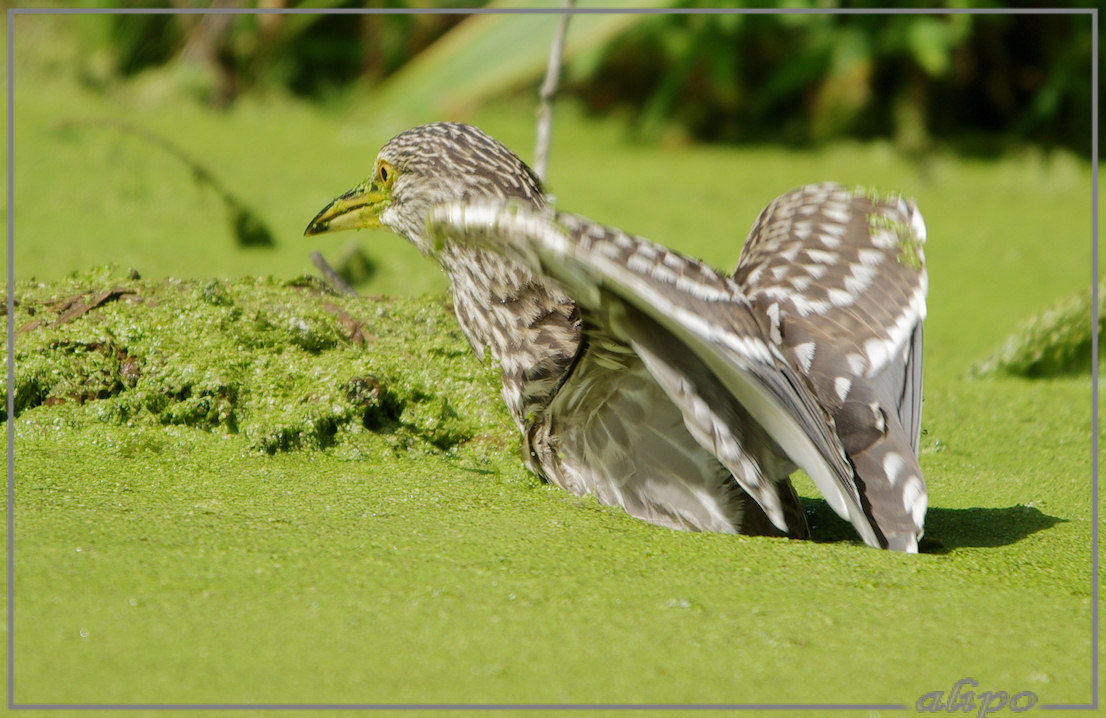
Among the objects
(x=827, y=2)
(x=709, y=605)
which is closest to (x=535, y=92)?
(x=827, y=2)

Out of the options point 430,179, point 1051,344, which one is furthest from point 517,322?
point 1051,344

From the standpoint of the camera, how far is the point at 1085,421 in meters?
3.01

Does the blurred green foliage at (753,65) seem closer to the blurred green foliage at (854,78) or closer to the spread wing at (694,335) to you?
the blurred green foliage at (854,78)

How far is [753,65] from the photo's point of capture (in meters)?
6.18

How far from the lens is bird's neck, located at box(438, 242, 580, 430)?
2.22 meters

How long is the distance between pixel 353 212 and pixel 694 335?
145 cm

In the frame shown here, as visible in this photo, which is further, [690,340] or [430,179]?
[430,179]

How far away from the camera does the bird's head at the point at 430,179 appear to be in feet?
8.27

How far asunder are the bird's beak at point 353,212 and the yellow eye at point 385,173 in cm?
2

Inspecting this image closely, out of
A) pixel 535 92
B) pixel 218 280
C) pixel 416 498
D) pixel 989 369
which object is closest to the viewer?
pixel 416 498

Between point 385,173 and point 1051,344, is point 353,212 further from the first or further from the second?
point 1051,344

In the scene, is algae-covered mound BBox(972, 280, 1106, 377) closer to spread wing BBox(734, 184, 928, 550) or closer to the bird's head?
spread wing BBox(734, 184, 928, 550)

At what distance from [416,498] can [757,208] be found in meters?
3.25

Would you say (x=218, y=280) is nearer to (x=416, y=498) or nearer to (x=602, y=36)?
(x=416, y=498)
